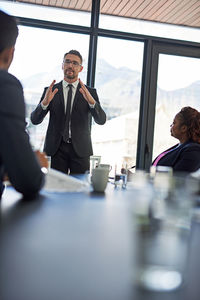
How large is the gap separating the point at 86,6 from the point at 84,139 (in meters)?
→ 2.08

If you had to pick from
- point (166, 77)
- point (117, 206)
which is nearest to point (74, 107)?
point (166, 77)

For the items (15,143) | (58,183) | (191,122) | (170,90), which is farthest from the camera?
(170,90)

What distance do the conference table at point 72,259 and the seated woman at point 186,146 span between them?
1478 mm

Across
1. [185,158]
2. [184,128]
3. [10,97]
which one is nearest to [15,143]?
[10,97]

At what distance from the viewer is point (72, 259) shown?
→ 0.61 metres

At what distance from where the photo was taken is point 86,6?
473cm

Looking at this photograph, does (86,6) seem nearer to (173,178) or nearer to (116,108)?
(116,108)

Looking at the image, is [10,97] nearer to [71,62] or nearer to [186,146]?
[186,146]

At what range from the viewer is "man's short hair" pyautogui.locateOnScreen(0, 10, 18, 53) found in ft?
4.62

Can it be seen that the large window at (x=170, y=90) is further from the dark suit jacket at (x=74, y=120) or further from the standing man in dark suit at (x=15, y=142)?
the standing man in dark suit at (x=15, y=142)

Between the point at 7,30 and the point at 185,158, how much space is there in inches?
58.4

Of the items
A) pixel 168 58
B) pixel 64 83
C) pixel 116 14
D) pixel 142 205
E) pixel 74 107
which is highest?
pixel 116 14

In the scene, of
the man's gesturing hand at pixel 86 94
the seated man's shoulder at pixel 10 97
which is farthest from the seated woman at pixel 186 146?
the seated man's shoulder at pixel 10 97

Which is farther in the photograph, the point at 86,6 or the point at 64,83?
the point at 86,6
